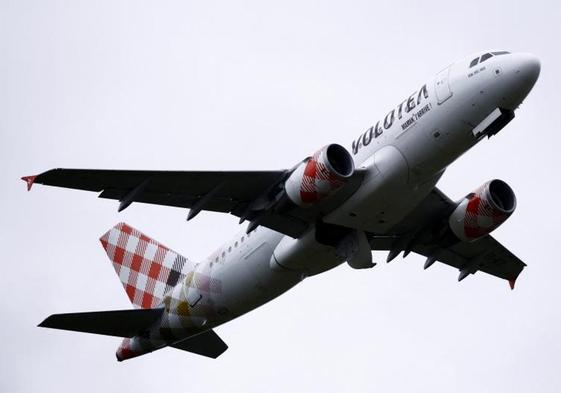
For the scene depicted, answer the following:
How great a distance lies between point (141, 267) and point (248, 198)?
938 cm

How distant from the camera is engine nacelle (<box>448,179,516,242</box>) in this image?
3269 centimetres

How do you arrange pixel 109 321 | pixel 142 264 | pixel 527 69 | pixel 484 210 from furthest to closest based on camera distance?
pixel 142 264 → pixel 109 321 → pixel 484 210 → pixel 527 69

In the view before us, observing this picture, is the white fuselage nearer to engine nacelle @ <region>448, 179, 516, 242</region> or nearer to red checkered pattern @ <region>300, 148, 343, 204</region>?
red checkered pattern @ <region>300, 148, 343, 204</region>

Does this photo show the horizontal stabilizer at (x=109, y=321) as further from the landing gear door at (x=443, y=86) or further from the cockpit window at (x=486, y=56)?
the cockpit window at (x=486, y=56)

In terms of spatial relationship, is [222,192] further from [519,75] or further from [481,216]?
[519,75]

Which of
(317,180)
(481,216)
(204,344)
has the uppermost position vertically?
(317,180)

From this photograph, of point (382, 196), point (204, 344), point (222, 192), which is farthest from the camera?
point (204, 344)

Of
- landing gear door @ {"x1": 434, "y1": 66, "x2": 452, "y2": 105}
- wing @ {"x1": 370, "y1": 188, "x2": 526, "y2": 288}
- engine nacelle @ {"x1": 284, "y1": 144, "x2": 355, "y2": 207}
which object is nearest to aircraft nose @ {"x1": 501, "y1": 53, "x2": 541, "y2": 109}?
A: landing gear door @ {"x1": 434, "y1": 66, "x2": 452, "y2": 105}

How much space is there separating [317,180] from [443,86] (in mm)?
4477

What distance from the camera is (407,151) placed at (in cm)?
2919

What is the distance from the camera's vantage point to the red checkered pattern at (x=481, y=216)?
1287 inches

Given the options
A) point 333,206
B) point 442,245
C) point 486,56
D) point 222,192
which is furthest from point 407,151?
point 442,245

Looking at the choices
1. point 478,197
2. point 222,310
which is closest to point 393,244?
point 478,197

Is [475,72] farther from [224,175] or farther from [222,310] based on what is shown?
[222,310]
